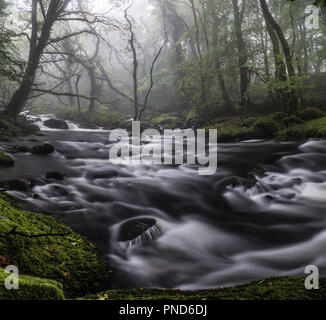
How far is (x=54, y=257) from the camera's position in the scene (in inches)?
85.0

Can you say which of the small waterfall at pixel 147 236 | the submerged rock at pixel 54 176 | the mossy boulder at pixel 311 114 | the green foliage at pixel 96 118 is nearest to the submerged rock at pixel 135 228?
the small waterfall at pixel 147 236

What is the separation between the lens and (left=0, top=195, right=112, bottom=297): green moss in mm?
1923

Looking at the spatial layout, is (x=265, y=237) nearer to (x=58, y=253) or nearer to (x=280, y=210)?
(x=280, y=210)

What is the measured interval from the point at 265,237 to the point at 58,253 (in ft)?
8.32

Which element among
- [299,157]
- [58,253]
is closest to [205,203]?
[58,253]

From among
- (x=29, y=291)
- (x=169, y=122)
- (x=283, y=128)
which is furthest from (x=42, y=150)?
(x=169, y=122)

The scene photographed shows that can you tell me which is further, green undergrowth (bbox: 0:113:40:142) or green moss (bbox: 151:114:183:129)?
green moss (bbox: 151:114:183:129)

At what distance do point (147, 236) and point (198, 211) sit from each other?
1293mm

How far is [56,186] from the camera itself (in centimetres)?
475

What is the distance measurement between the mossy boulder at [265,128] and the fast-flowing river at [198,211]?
216 centimetres

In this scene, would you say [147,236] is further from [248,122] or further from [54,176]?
[248,122]

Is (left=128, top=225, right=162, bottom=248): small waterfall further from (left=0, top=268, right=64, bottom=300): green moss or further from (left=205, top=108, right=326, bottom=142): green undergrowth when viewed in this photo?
(left=205, top=108, right=326, bottom=142): green undergrowth

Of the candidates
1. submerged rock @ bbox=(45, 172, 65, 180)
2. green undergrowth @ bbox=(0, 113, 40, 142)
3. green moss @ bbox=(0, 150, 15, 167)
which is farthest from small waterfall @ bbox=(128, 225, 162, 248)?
green undergrowth @ bbox=(0, 113, 40, 142)

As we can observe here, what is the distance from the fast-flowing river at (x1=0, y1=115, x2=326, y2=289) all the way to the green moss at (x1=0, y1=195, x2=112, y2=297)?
0.80ft
